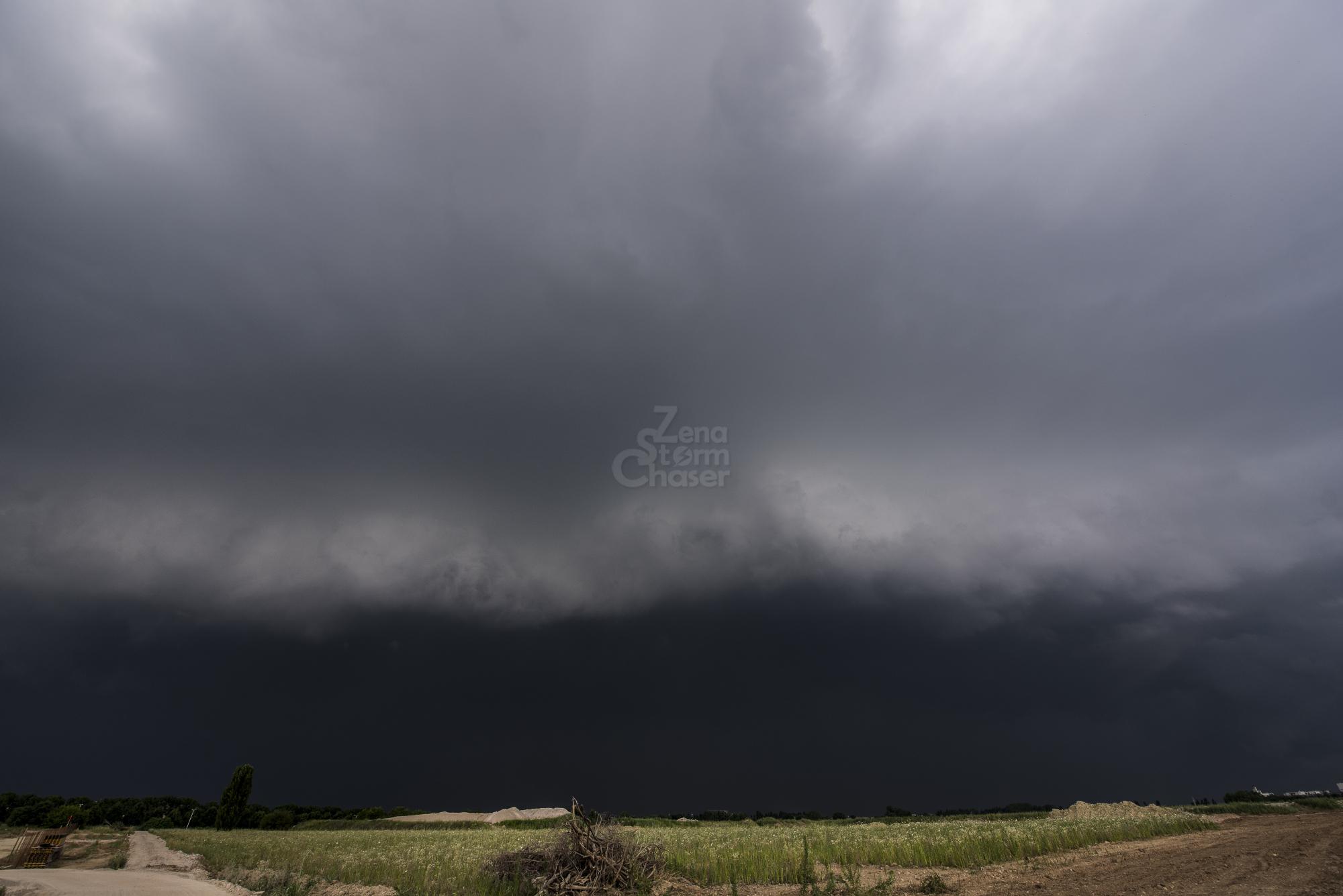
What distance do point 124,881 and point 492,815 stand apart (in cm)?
8120

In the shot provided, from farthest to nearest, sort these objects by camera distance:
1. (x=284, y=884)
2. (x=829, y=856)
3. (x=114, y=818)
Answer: (x=114, y=818), (x=829, y=856), (x=284, y=884)

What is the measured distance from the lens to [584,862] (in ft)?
59.9

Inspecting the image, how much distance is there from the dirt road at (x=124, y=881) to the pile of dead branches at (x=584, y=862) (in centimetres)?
1128

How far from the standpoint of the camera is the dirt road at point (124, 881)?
2019 cm

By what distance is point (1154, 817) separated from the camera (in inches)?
1615

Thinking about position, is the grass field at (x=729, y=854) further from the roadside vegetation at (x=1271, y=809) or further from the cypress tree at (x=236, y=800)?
the cypress tree at (x=236, y=800)

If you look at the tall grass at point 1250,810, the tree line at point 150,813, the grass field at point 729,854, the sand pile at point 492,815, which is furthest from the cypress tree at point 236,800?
the tall grass at point 1250,810

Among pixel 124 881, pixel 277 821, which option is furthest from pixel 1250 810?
pixel 277 821

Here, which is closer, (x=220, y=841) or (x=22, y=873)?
(x=22, y=873)

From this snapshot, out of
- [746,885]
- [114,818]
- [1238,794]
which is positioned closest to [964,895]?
[746,885]

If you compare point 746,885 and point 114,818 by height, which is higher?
point 746,885

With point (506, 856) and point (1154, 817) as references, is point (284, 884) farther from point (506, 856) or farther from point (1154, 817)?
point (1154, 817)

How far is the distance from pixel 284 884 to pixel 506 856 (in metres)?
9.65

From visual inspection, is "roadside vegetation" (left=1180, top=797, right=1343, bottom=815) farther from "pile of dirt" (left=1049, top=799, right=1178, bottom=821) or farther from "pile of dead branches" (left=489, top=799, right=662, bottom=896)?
"pile of dead branches" (left=489, top=799, right=662, bottom=896)
